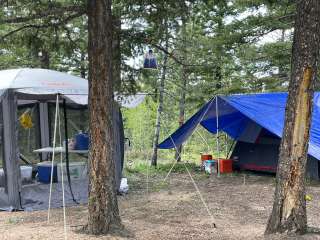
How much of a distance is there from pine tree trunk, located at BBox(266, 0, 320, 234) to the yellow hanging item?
5.63 meters

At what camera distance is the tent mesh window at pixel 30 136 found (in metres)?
8.63

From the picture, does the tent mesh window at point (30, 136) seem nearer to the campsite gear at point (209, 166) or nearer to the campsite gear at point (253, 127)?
the campsite gear at point (253, 127)

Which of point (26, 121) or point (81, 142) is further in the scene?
point (26, 121)

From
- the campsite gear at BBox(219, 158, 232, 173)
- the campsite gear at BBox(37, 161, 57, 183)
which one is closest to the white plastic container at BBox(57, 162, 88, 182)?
the campsite gear at BBox(37, 161, 57, 183)

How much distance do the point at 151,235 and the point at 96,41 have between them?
6.64 ft

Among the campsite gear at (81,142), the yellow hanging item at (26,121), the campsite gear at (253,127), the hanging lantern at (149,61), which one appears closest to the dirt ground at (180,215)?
the campsite gear at (253,127)

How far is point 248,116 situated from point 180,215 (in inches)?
127

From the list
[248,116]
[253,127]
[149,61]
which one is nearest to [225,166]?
[253,127]

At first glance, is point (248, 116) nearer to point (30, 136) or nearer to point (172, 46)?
point (172, 46)

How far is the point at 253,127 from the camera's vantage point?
976 centimetres

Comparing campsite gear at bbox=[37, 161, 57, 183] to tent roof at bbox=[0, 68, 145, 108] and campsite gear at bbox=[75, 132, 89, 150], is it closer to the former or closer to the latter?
campsite gear at bbox=[75, 132, 89, 150]

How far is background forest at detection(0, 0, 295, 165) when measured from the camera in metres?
5.83

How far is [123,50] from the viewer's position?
5809 millimetres

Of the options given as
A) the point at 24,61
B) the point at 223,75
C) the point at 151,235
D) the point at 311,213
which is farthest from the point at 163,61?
the point at 151,235
